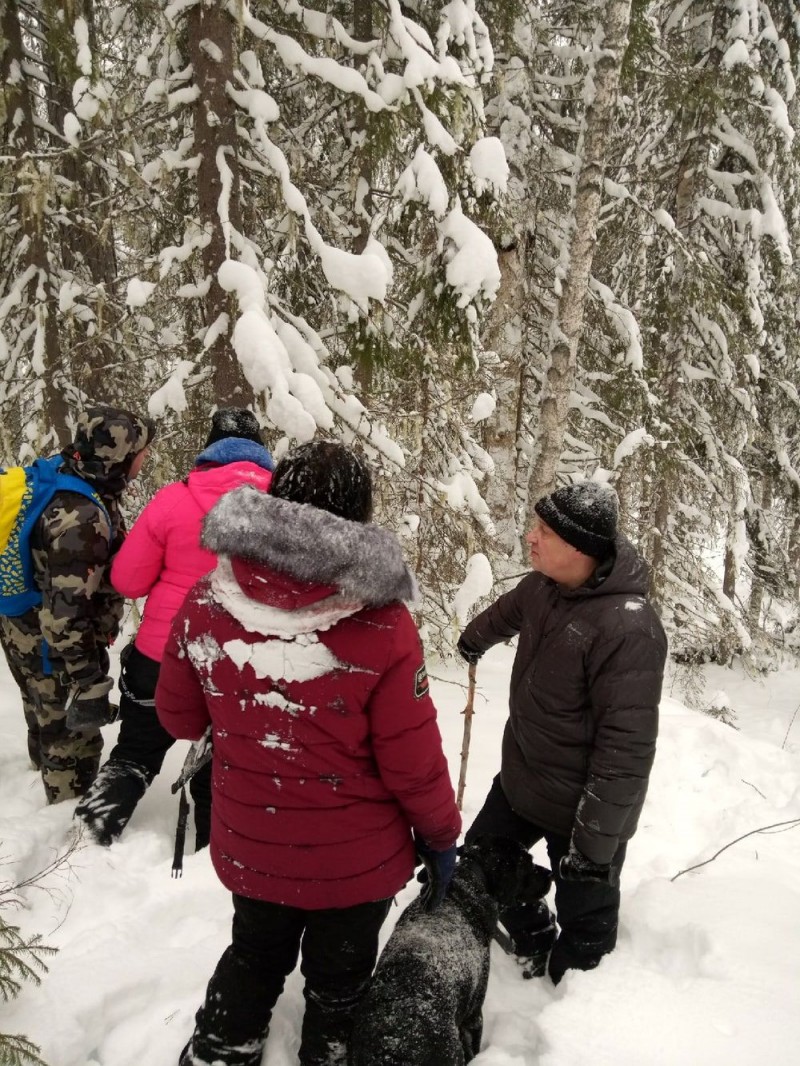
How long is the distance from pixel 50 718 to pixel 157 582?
42.0 inches

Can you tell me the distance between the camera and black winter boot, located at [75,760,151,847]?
3289mm

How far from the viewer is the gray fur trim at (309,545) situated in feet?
5.47

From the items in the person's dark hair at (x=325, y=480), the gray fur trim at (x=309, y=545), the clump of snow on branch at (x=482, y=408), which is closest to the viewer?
the gray fur trim at (x=309, y=545)

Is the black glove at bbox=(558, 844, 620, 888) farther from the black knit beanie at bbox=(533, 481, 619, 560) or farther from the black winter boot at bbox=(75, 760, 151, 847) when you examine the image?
the black winter boot at bbox=(75, 760, 151, 847)

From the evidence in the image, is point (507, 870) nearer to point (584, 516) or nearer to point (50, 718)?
point (584, 516)

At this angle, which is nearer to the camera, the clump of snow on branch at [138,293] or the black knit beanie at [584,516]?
the black knit beanie at [584,516]

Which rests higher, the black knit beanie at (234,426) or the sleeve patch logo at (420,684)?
the black knit beanie at (234,426)

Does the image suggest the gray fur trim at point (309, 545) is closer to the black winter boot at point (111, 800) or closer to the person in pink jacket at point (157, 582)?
the person in pink jacket at point (157, 582)

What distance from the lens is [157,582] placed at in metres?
3.32

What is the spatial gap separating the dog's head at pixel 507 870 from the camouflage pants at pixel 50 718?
2245 millimetres

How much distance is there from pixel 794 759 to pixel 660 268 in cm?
634

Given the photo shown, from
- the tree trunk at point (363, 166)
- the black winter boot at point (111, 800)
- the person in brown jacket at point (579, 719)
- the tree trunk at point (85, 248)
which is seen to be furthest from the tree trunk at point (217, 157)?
the person in brown jacket at point (579, 719)

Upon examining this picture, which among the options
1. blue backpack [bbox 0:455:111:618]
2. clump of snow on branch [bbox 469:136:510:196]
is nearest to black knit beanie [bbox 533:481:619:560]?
blue backpack [bbox 0:455:111:618]

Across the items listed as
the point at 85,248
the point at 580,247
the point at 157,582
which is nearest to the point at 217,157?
the point at 157,582
